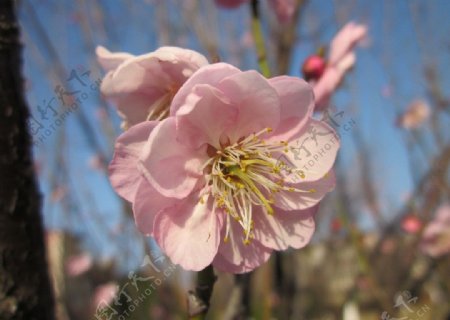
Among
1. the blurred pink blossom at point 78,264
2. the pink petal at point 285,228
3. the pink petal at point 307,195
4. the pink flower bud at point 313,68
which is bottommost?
the blurred pink blossom at point 78,264

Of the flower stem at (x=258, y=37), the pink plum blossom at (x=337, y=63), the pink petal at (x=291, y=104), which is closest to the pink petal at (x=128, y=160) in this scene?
the pink petal at (x=291, y=104)

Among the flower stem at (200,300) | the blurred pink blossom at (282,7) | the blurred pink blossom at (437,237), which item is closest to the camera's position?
the flower stem at (200,300)

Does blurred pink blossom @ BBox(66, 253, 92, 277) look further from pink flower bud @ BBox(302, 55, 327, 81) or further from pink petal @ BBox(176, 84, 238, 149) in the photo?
pink petal @ BBox(176, 84, 238, 149)

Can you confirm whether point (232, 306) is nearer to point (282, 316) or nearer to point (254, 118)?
point (254, 118)

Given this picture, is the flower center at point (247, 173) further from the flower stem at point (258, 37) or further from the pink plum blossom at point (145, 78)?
the flower stem at point (258, 37)

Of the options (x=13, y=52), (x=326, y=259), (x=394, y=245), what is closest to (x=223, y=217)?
(x=13, y=52)

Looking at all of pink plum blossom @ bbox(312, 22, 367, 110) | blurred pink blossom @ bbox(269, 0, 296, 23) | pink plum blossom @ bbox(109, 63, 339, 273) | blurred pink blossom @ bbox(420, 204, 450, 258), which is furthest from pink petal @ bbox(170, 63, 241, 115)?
blurred pink blossom @ bbox(420, 204, 450, 258)
